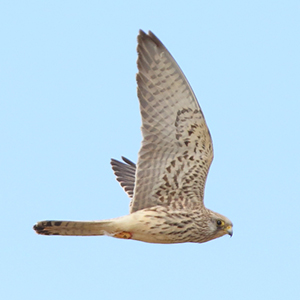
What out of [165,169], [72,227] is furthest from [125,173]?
[72,227]

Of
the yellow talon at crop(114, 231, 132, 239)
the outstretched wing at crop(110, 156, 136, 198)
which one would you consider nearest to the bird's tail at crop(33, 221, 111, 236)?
the yellow talon at crop(114, 231, 132, 239)

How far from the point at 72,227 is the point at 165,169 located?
1333mm

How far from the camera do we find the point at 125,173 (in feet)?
36.6

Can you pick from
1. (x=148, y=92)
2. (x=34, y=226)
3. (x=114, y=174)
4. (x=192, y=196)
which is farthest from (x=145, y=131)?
(x=114, y=174)

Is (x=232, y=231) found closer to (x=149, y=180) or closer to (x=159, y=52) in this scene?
(x=149, y=180)

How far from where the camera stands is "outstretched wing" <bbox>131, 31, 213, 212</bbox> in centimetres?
830

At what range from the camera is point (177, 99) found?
8453 millimetres

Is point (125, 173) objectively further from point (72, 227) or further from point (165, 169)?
point (72, 227)

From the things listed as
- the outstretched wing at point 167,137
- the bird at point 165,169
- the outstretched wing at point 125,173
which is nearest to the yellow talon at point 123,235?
the bird at point 165,169

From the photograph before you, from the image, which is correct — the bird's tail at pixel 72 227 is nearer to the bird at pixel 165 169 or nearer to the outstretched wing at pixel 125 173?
the bird at pixel 165 169

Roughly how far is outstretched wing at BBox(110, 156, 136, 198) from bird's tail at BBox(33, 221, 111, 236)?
1.89m

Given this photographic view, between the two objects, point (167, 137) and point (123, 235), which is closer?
point (167, 137)

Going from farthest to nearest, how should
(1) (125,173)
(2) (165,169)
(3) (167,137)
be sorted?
(1) (125,173) < (2) (165,169) < (3) (167,137)

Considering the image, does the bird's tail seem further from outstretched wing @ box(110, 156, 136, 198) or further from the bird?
outstretched wing @ box(110, 156, 136, 198)
